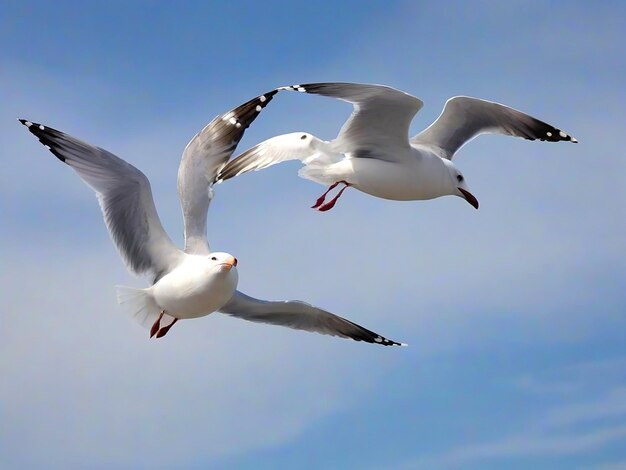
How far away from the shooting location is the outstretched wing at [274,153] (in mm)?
9305

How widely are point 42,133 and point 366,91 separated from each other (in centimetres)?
219

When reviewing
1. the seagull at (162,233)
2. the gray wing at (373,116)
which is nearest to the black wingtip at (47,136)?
the seagull at (162,233)

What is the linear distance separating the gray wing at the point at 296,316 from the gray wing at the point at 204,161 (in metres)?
0.69

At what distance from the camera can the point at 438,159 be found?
30.2ft

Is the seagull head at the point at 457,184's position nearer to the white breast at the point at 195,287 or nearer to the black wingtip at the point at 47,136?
the white breast at the point at 195,287

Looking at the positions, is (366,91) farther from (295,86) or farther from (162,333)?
(162,333)

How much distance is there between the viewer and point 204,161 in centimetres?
873

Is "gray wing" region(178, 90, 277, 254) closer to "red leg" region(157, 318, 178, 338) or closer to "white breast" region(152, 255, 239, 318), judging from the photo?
"white breast" region(152, 255, 239, 318)

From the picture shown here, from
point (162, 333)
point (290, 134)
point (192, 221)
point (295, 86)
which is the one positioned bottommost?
point (162, 333)

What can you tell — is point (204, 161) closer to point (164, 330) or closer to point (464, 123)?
point (164, 330)

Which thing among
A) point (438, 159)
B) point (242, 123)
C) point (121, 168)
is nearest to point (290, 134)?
point (242, 123)

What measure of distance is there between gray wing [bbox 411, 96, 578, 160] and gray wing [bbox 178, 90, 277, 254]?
1496mm

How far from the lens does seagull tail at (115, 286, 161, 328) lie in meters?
8.38

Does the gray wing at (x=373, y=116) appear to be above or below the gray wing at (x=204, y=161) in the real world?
above
